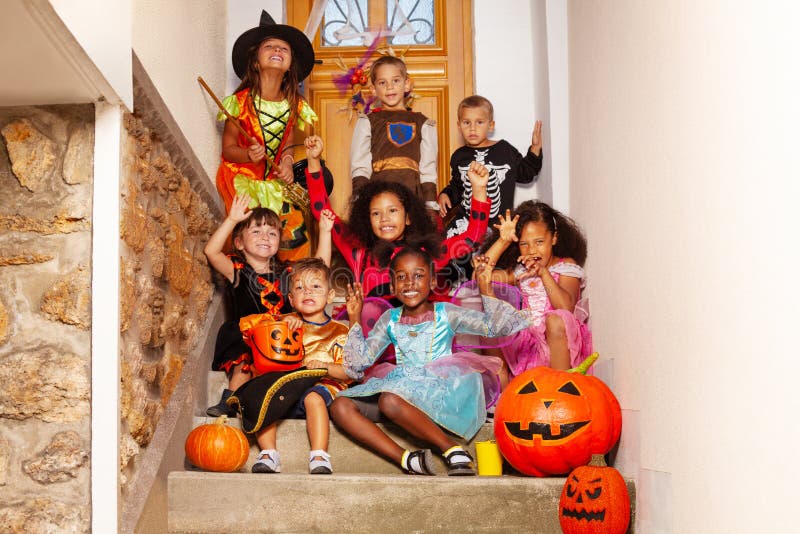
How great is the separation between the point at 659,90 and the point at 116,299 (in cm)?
175

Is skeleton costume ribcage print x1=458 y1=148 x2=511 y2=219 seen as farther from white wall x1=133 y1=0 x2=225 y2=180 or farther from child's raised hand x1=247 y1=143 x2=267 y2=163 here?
white wall x1=133 y1=0 x2=225 y2=180

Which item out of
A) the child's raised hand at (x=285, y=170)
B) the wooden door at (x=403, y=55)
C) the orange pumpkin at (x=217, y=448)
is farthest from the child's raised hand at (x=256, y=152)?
the orange pumpkin at (x=217, y=448)

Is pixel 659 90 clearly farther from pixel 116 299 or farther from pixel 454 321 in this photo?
pixel 116 299

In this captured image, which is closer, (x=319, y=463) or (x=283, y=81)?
(x=319, y=463)

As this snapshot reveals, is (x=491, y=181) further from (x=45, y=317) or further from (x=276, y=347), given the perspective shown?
(x=45, y=317)

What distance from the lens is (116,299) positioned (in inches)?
106

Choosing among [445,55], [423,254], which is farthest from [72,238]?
[445,55]

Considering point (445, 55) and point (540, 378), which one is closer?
point (540, 378)

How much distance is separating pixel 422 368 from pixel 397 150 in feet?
5.15

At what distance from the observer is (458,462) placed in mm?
3232

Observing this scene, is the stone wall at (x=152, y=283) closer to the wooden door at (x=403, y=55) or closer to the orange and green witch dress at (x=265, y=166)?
the orange and green witch dress at (x=265, y=166)

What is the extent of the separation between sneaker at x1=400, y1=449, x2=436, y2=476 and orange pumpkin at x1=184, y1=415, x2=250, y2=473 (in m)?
0.57

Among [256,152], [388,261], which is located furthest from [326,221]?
[256,152]

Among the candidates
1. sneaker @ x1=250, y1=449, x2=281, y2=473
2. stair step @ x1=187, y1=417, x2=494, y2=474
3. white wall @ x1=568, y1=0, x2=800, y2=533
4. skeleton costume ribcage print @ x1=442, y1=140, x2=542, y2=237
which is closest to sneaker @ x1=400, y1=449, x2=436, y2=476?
stair step @ x1=187, y1=417, x2=494, y2=474
